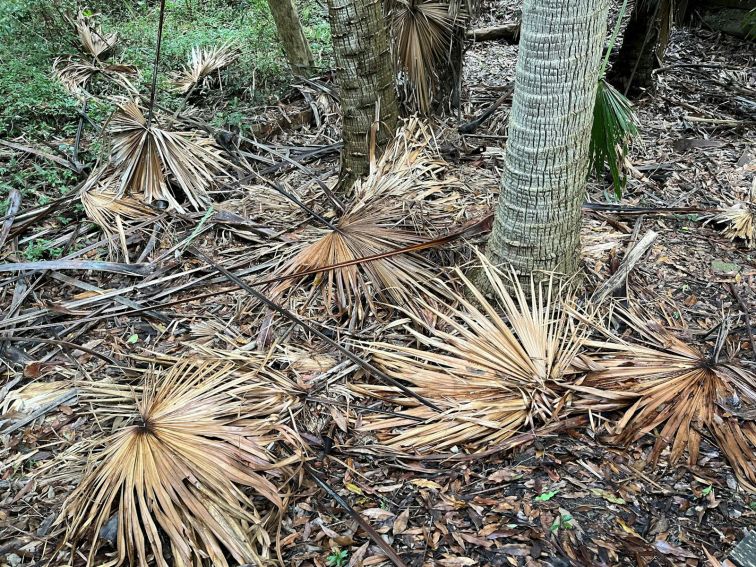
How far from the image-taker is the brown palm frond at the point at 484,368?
1936mm

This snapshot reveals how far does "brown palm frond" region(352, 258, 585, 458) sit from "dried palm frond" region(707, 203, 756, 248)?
4.42 ft

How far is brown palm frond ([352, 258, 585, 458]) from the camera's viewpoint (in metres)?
1.94

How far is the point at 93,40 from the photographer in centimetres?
522

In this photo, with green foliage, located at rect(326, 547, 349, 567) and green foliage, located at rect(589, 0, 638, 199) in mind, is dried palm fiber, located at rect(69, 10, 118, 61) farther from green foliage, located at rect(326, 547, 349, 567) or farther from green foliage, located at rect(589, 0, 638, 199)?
green foliage, located at rect(326, 547, 349, 567)

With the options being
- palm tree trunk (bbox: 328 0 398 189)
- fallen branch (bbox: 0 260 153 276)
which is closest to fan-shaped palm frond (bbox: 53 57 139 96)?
fallen branch (bbox: 0 260 153 276)

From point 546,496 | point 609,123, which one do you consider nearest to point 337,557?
point 546,496

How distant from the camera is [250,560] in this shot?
1635 millimetres

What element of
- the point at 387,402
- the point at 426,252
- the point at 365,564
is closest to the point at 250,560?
the point at 365,564

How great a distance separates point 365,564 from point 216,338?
125 cm

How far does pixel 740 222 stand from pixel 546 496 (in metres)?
2.09

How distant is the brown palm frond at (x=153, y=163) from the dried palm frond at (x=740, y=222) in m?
3.02

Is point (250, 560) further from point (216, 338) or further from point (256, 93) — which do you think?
point (256, 93)

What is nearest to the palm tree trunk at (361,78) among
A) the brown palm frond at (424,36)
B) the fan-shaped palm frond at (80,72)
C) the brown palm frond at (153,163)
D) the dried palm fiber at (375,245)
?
the dried palm fiber at (375,245)

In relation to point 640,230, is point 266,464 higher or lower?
lower
